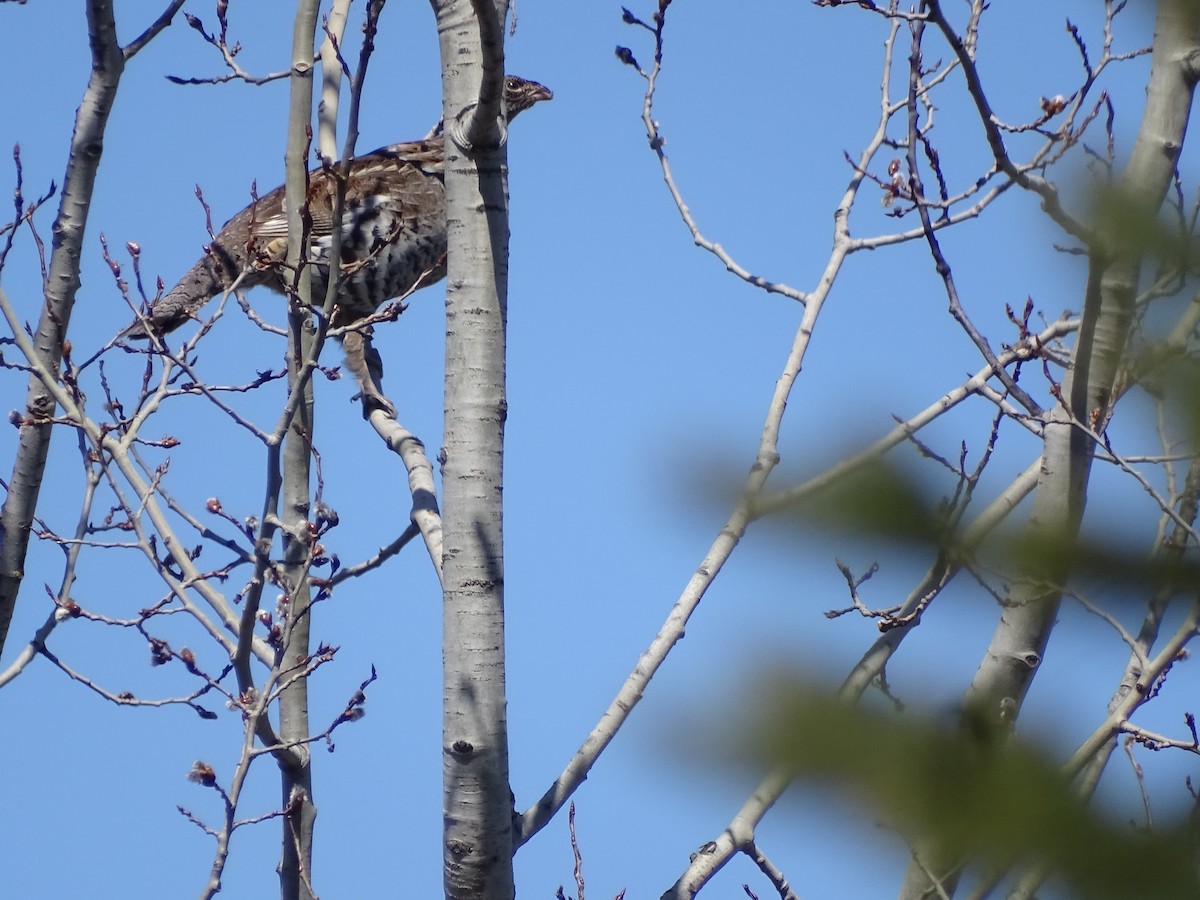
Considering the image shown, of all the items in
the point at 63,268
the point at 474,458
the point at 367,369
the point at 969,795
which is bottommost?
the point at 969,795

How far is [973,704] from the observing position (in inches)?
58.2

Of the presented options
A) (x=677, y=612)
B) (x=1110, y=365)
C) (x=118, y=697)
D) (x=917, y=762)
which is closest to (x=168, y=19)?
(x=118, y=697)

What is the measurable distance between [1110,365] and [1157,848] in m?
2.15

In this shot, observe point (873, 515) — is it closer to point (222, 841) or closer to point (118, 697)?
point (222, 841)

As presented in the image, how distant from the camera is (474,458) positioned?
3.54 meters

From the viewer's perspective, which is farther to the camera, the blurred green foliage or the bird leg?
the bird leg

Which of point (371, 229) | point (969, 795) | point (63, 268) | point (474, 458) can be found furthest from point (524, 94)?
point (969, 795)

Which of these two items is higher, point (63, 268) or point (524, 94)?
point (524, 94)

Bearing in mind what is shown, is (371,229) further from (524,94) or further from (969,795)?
(969,795)

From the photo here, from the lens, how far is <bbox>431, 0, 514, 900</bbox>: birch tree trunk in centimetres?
335

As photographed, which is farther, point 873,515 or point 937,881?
point 937,881

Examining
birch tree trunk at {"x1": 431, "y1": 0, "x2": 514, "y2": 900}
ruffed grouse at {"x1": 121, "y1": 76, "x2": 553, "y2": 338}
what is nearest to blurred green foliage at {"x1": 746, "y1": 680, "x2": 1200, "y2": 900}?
birch tree trunk at {"x1": 431, "y1": 0, "x2": 514, "y2": 900}

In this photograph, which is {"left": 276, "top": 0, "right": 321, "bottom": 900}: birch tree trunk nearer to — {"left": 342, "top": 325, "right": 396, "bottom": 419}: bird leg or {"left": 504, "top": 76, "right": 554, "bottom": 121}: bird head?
{"left": 342, "top": 325, "right": 396, "bottom": 419}: bird leg

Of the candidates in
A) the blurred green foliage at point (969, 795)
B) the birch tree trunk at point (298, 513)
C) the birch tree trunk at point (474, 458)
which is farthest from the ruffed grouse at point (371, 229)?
the blurred green foliage at point (969, 795)
